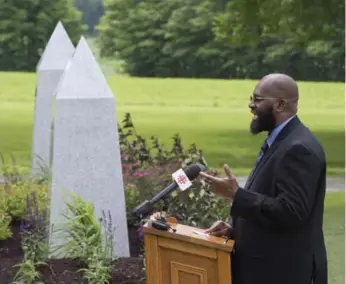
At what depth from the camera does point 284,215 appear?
3830mm

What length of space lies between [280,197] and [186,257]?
0.65 metres

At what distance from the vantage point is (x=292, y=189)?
150 inches

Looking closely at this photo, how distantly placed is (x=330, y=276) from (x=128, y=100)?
24.2m

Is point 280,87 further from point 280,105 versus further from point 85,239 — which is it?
point 85,239

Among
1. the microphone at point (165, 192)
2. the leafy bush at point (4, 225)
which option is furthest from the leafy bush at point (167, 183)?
the microphone at point (165, 192)

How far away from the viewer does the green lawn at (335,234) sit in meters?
8.78

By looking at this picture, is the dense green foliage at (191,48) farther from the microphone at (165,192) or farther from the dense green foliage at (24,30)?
the microphone at (165,192)

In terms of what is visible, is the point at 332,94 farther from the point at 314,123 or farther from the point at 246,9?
the point at 246,9

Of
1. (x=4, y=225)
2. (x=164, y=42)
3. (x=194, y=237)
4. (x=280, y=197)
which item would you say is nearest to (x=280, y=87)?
(x=280, y=197)

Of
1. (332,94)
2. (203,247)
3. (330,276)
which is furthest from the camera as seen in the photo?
(332,94)

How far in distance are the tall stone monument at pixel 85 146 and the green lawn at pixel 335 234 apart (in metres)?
2.61

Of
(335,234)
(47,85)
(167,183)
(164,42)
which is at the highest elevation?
(164,42)

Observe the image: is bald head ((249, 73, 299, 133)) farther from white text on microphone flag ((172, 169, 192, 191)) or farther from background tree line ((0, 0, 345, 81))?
background tree line ((0, 0, 345, 81))

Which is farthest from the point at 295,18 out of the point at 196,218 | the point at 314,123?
the point at 196,218
